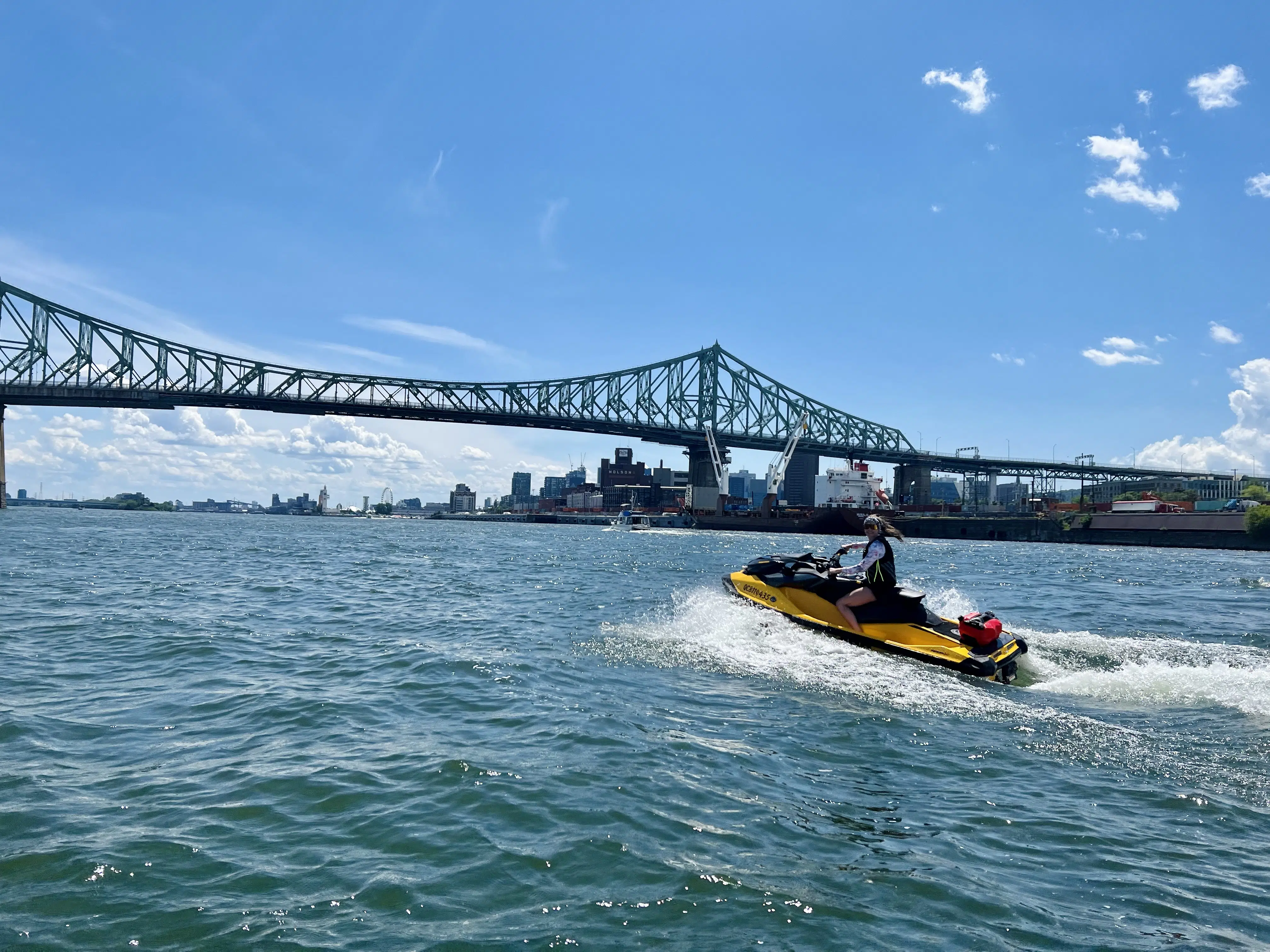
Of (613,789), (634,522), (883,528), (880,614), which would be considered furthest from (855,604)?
(634,522)

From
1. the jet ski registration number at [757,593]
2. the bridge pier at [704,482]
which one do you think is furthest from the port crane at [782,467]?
the jet ski registration number at [757,593]

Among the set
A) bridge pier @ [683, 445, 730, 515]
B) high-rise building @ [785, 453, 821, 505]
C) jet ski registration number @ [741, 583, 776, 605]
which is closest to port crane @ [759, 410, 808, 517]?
bridge pier @ [683, 445, 730, 515]

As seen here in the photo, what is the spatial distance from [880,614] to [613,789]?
251 inches

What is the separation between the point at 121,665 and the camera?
28.4ft

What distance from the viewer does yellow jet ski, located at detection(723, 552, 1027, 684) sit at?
31.2ft

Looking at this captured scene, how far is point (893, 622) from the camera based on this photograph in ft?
34.3

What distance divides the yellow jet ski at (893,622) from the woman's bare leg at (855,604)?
1.9 inches

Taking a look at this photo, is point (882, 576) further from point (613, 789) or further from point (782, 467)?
point (782, 467)

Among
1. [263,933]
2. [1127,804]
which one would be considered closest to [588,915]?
[263,933]

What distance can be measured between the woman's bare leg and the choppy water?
52cm

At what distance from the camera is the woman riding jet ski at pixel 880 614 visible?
956cm

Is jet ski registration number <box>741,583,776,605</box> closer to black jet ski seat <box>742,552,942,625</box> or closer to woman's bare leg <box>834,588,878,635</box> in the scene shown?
black jet ski seat <box>742,552,942,625</box>

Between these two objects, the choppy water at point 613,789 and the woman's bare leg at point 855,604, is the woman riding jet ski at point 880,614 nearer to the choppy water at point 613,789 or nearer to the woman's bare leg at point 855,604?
the woman's bare leg at point 855,604

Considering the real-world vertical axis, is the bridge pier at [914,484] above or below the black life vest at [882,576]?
above
